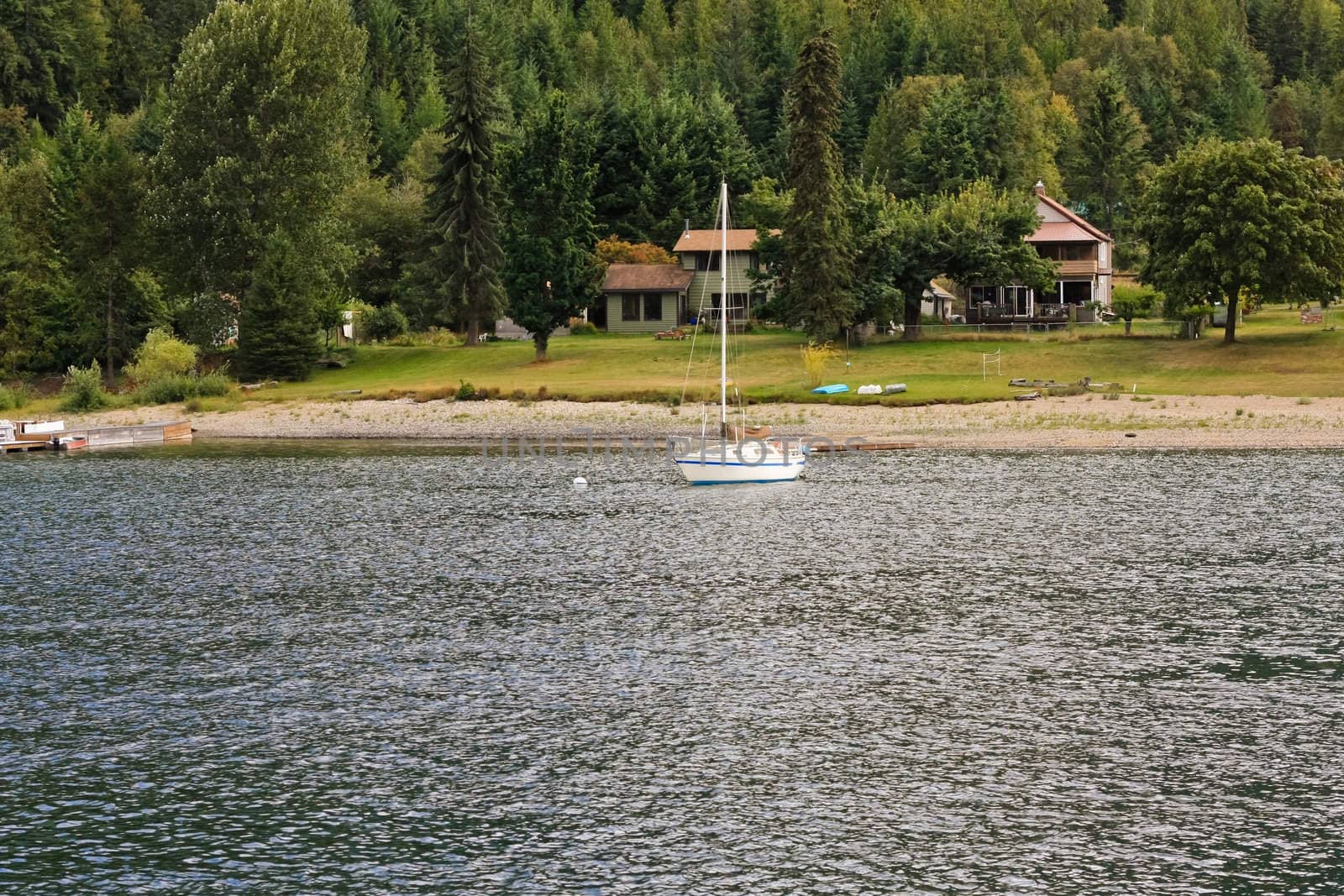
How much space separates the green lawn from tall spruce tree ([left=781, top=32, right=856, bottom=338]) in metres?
3.23

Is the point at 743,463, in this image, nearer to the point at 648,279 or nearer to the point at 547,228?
the point at 547,228

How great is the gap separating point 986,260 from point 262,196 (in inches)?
1910

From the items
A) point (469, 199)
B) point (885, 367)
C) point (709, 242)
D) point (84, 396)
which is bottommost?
point (84, 396)

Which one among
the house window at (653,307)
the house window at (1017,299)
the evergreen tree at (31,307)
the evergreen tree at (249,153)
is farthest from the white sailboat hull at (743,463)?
the evergreen tree at (31,307)

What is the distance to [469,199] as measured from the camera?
10494 centimetres

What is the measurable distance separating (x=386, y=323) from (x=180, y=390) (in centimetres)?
2133

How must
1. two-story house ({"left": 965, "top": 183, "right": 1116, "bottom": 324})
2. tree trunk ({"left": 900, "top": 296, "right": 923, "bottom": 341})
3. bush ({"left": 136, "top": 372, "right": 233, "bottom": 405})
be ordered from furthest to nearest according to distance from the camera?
two-story house ({"left": 965, "top": 183, "right": 1116, "bottom": 324}), tree trunk ({"left": 900, "top": 296, "right": 923, "bottom": 341}), bush ({"left": 136, "top": 372, "right": 233, "bottom": 405})

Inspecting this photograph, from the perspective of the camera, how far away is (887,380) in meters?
87.4

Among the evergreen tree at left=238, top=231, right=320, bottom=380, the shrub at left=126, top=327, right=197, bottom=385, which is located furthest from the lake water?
the shrub at left=126, top=327, right=197, bottom=385

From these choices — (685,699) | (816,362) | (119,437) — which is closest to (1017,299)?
(816,362)

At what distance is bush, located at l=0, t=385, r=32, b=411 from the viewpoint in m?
Answer: 98.8

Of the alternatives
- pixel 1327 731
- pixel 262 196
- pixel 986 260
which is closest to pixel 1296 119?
pixel 986 260

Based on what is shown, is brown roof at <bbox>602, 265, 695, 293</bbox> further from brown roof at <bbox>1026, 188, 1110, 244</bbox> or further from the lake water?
the lake water

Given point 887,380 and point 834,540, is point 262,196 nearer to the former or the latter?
point 887,380
